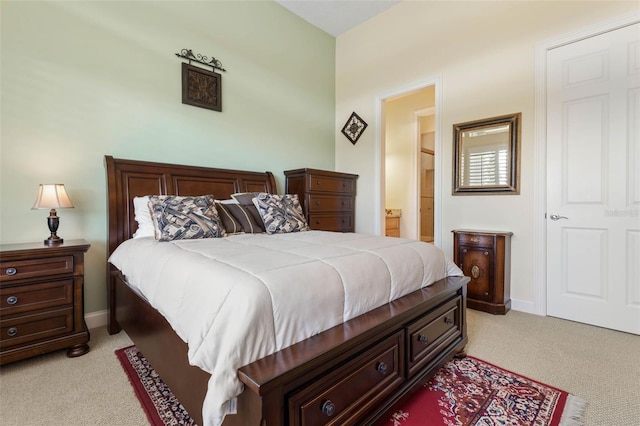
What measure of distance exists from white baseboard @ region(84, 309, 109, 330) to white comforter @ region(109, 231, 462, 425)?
3.46 ft

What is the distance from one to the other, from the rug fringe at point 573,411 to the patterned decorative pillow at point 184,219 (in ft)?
7.55

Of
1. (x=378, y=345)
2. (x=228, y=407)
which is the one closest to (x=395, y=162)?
(x=378, y=345)

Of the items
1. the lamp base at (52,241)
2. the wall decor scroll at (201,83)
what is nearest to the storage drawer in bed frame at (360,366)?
the lamp base at (52,241)

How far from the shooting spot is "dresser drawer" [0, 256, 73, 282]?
1.82 m

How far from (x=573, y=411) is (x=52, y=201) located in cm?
331

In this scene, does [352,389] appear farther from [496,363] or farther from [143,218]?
[143,218]

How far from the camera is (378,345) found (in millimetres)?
1332

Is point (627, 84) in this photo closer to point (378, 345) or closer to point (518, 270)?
point (518, 270)

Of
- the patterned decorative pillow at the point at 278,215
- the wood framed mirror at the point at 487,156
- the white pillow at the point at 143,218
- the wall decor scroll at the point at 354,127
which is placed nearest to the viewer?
the white pillow at the point at 143,218

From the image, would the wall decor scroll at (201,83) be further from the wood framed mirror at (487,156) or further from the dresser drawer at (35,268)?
the wood framed mirror at (487,156)

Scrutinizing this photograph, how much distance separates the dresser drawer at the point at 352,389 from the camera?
1053 millimetres

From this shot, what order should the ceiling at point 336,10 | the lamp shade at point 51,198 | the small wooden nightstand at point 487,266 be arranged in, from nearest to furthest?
the lamp shade at point 51,198 < the small wooden nightstand at point 487,266 < the ceiling at point 336,10

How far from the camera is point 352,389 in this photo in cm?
123

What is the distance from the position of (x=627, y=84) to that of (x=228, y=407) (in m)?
3.50
